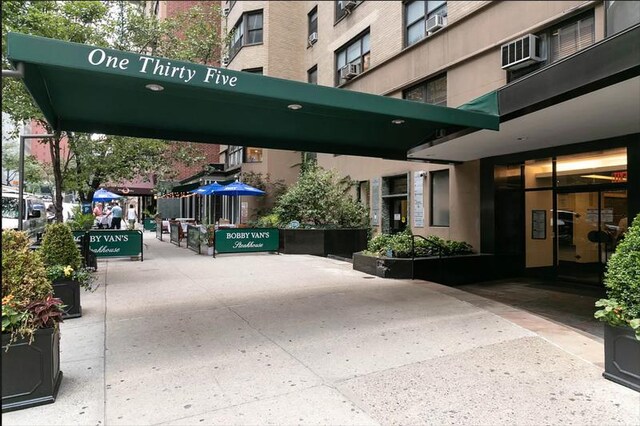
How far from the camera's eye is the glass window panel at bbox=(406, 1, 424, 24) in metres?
14.3

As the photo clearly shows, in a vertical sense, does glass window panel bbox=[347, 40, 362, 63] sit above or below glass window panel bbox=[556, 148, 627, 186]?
above

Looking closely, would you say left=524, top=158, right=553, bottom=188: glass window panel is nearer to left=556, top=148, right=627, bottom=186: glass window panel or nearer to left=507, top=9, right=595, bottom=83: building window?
left=556, top=148, right=627, bottom=186: glass window panel

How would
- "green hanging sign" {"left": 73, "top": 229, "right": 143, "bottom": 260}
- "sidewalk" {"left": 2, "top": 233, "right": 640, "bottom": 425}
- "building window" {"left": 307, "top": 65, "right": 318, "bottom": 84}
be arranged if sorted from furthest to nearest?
"building window" {"left": 307, "top": 65, "right": 318, "bottom": 84}, "green hanging sign" {"left": 73, "top": 229, "right": 143, "bottom": 260}, "sidewalk" {"left": 2, "top": 233, "right": 640, "bottom": 425}

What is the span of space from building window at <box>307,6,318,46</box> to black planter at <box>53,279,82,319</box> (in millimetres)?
17929

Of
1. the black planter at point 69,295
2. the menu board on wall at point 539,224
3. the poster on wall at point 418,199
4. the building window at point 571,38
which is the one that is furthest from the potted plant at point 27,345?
the poster on wall at point 418,199

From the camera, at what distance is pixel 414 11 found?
1460 centimetres

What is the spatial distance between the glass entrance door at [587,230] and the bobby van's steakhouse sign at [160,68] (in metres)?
8.57

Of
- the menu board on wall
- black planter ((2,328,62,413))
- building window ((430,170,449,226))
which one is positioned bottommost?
black planter ((2,328,62,413))

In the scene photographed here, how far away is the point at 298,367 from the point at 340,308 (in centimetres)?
263

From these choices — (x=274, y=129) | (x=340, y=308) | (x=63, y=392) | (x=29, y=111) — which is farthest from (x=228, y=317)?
(x=29, y=111)

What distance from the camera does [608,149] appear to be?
30.6 ft

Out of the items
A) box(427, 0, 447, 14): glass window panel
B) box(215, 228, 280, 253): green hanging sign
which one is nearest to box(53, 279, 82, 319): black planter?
box(215, 228, 280, 253): green hanging sign

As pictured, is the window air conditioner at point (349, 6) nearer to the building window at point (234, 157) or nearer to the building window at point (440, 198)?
the building window at point (440, 198)

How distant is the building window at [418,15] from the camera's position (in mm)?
13531
